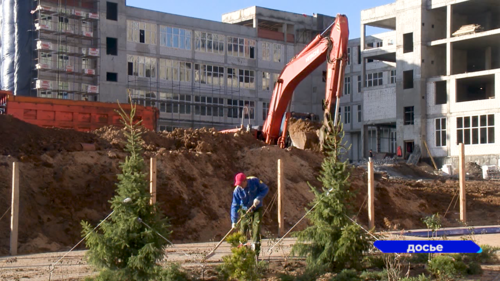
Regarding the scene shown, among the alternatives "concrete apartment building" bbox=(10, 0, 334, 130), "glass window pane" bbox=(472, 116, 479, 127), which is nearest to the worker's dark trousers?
"concrete apartment building" bbox=(10, 0, 334, 130)

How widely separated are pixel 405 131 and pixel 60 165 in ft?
137

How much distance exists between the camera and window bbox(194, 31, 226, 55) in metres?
64.7

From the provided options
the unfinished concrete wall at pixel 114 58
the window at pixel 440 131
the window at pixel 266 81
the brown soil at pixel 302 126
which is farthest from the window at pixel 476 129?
the unfinished concrete wall at pixel 114 58

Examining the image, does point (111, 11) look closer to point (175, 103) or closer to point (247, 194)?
point (175, 103)

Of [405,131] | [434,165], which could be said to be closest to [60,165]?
[434,165]

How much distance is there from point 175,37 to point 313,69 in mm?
36598

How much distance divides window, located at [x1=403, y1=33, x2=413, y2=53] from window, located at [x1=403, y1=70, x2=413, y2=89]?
1851mm

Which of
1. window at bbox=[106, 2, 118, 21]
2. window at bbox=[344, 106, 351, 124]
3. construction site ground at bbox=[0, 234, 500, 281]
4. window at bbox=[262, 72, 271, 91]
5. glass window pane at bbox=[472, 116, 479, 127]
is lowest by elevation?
construction site ground at bbox=[0, 234, 500, 281]

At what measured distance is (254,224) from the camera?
12102mm

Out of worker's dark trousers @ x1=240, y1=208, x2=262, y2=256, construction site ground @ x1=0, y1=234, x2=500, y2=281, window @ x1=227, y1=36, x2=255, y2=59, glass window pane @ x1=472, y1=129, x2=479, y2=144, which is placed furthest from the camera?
window @ x1=227, y1=36, x2=255, y2=59

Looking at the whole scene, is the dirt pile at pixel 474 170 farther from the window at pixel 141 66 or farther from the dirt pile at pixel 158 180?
the window at pixel 141 66

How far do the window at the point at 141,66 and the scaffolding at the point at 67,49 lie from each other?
3.16 m

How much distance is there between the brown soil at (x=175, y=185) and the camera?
59.3ft

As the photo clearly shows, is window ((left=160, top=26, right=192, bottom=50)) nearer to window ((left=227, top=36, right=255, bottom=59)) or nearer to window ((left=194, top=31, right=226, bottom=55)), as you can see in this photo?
window ((left=194, top=31, right=226, bottom=55))
